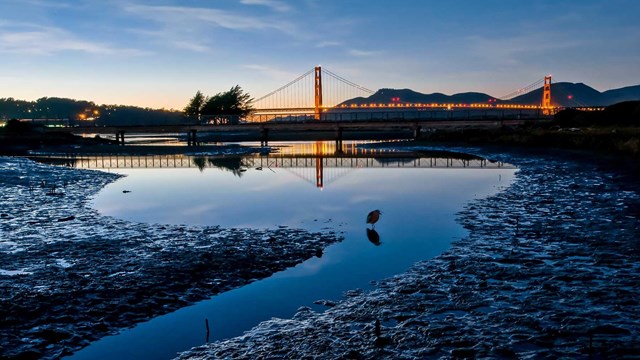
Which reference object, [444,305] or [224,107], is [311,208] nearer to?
[444,305]

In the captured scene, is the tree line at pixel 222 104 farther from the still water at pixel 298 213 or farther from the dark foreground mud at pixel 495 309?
the dark foreground mud at pixel 495 309

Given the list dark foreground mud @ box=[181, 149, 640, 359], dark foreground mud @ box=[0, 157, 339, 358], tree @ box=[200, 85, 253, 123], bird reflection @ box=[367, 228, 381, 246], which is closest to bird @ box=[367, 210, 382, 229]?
bird reflection @ box=[367, 228, 381, 246]

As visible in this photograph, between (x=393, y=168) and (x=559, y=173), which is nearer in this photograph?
(x=559, y=173)

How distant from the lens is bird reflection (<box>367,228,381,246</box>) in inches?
514

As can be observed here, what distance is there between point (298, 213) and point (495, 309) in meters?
10.5

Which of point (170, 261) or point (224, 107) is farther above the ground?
point (224, 107)

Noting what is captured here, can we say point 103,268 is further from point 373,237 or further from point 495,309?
point 495,309

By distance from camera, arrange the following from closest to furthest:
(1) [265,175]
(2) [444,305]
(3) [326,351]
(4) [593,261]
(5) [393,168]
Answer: (3) [326,351] → (2) [444,305] → (4) [593,261] → (1) [265,175] → (5) [393,168]

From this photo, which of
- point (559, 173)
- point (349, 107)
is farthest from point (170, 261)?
point (349, 107)

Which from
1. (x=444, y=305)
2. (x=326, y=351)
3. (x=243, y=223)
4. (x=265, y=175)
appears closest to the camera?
(x=326, y=351)

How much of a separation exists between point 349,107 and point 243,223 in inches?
5090

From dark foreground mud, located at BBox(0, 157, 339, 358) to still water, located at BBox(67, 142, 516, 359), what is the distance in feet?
1.67

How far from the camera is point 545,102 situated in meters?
154

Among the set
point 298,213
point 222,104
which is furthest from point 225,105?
point 298,213
